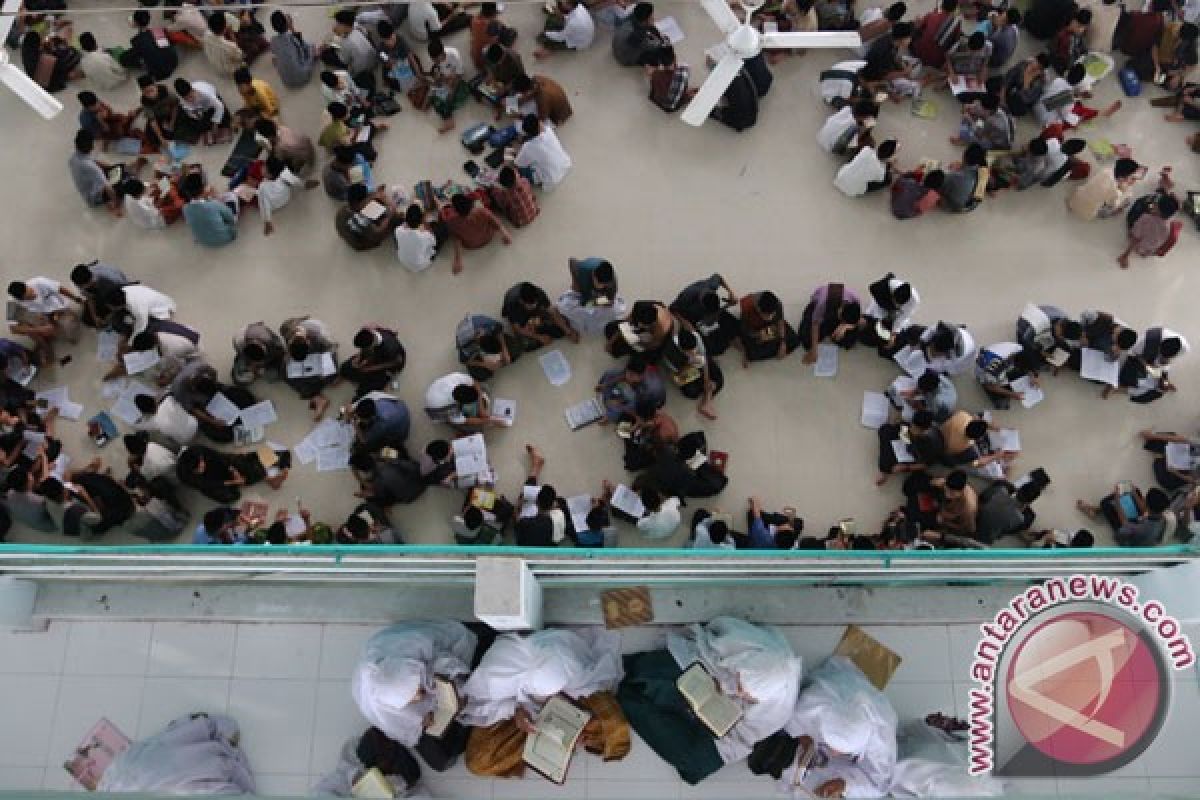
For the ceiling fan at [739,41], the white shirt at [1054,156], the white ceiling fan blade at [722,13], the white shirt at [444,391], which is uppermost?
the white ceiling fan blade at [722,13]

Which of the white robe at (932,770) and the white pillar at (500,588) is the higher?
the white pillar at (500,588)

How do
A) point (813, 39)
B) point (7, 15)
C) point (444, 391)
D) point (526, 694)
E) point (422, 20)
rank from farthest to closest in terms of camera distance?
point (422, 20)
point (444, 391)
point (526, 694)
point (7, 15)
point (813, 39)

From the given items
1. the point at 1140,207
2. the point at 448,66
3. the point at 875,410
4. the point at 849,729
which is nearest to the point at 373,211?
the point at 448,66

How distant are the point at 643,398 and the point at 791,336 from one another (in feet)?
4.44

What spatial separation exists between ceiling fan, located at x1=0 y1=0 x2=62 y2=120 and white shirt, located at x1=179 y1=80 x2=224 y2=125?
2.01m

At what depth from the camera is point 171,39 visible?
28.3 feet

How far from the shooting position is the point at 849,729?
5680 mm

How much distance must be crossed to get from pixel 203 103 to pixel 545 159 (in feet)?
10.2

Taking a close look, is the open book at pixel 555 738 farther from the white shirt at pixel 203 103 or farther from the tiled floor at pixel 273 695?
the white shirt at pixel 203 103

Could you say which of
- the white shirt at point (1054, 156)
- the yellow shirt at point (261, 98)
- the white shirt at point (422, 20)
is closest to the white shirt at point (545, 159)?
the white shirt at point (422, 20)

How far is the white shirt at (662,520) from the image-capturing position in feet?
22.1

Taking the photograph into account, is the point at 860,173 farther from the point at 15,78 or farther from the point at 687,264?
the point at 15,78

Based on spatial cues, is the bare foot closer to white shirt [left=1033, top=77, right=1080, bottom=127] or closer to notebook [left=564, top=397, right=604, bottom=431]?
notebook [left=564, top=397, right=604, bottom=431]

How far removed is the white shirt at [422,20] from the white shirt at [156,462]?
4448mm
